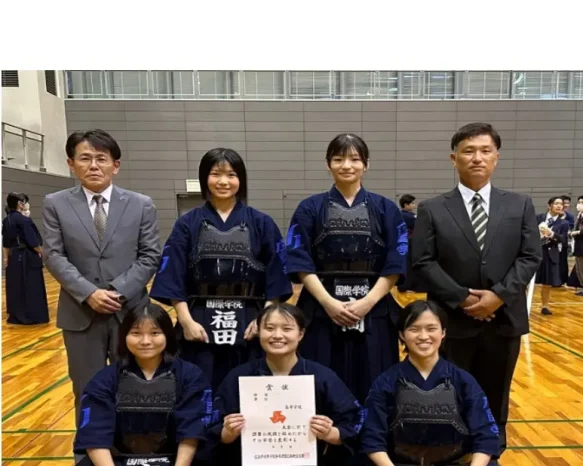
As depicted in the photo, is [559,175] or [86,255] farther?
[559,175]

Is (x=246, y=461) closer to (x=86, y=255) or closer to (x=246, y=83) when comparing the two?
(x=86, y=255)

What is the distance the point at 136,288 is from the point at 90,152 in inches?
26.7

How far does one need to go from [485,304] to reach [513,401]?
66.2 inches

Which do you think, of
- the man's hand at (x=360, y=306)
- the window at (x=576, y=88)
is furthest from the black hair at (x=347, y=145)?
the window at (x=576, y=88)

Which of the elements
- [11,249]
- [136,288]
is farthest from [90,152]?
[11,249]

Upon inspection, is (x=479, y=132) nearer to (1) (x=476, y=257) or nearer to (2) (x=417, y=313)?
(1) (x=476, y=257)

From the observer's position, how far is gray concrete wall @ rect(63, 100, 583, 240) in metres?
11.3

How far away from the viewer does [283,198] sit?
11.5 metres

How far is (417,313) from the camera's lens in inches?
74.3

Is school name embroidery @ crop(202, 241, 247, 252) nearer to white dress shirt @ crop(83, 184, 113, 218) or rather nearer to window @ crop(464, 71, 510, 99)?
white dress shirt @ crop(83, 184, 113, 218)

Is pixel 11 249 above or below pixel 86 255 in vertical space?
below

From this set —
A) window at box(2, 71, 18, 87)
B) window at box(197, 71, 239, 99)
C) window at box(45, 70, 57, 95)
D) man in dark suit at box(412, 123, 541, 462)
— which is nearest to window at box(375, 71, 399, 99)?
window at box(197, 71, 239, 99)

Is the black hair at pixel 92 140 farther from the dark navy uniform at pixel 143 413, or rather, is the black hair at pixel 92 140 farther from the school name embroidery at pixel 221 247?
the dark navy uniform at pixel 143 413

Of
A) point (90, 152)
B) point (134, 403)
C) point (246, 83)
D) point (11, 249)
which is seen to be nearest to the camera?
point (134, 403)
